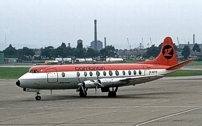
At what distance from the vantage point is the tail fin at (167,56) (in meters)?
44.2

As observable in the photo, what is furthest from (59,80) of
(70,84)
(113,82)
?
(113,82)

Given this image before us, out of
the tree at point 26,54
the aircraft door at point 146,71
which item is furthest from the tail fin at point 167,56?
the tree at point 26,54

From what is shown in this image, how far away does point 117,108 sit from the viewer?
29953 mm

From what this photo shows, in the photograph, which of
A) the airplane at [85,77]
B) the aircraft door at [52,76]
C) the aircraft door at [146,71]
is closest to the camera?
the airplane at [85,77]

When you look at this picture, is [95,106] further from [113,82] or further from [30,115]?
[113,82]

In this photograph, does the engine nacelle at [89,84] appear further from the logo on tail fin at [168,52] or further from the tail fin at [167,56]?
the logo on tail fin at [168,52]

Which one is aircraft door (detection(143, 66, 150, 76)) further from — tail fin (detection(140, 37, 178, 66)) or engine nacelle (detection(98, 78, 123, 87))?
engine nacelle (detection(98, 78, 123, 87))

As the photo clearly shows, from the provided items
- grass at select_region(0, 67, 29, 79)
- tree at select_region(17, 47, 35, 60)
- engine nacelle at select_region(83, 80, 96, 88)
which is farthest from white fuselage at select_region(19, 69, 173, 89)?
tree at select_region(17, 47, 35, 60)

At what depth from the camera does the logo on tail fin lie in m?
44.7

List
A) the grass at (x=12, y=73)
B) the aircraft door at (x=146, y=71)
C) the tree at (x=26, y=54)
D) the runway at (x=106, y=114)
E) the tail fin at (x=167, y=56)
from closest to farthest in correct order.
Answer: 1. the runway at (x=106, y=114)
2. the aircraft door at (x=146, y=71)
3. the tail fin at (x=167, y=56)
4. the grass at (x=12, y=73)
5. the tree at (x=26, y=54)

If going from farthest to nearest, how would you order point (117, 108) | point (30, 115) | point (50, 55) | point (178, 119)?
point (50, 55) < point (117, 108) < point (30, 115) < point (178, 119)

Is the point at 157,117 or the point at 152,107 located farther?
the point at 152,107

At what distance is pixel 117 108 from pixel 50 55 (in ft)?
484

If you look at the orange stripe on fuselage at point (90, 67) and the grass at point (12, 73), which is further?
the grass at point (12, 73)
